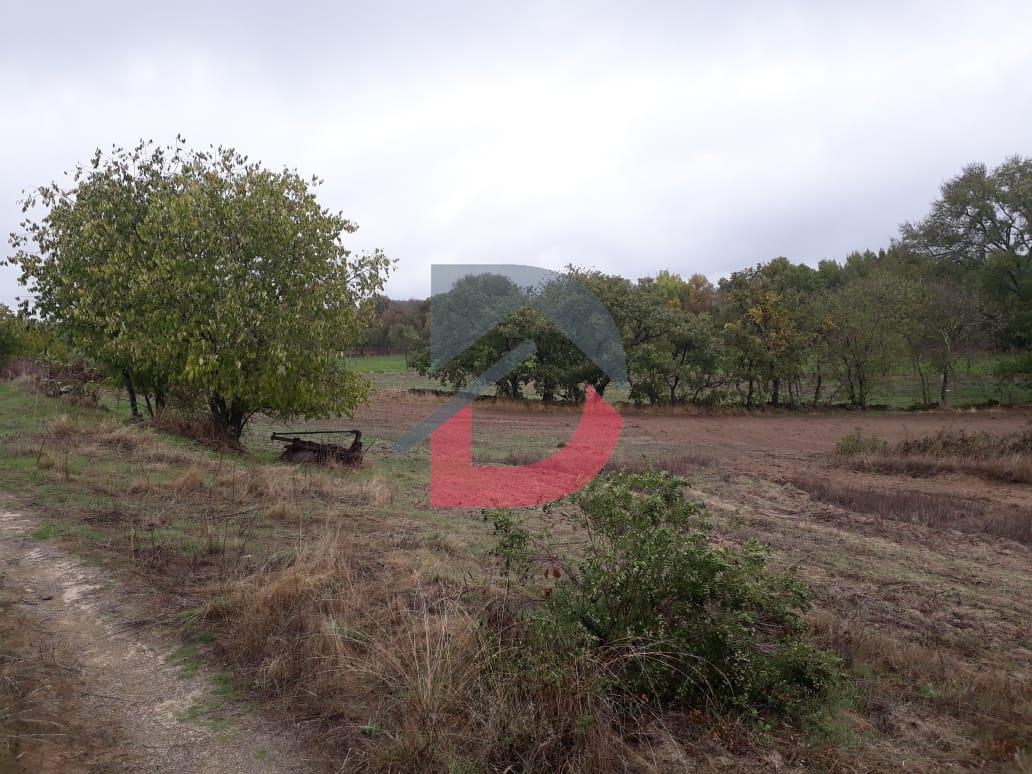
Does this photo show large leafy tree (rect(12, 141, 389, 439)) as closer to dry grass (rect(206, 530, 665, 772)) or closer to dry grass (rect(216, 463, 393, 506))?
dry grass (rect(216, 463, 393, 506))

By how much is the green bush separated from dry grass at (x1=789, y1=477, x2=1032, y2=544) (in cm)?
801

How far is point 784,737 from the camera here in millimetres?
4109

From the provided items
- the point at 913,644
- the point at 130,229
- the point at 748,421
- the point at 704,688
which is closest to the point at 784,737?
the point at 704,688

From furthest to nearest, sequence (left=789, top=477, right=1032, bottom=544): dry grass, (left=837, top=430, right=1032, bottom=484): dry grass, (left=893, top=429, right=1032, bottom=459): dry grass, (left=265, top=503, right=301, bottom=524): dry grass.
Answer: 1. (left=893, top=429, right=1032, bottom=459): dry grass
2. (left=837, top=430, right=1032, bottom=484): dry grass
3. (left=789, top=477, right=1032, bottom=544): dry grass
4. (left=265, top=503, right=301, bottom=524): dry grass

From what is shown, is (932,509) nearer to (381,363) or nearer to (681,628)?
(681,628)

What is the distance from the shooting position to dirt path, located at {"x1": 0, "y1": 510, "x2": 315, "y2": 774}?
3508 mm

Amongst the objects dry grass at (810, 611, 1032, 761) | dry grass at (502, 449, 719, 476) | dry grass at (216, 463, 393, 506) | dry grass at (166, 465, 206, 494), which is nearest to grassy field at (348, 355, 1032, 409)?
dry grass at (502, 449, 719, 476)

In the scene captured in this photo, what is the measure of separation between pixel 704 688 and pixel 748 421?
82.7ft

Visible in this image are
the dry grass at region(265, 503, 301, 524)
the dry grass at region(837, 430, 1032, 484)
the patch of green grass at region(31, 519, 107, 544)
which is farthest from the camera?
the dry grass at region(837, 430, 1032, 484)

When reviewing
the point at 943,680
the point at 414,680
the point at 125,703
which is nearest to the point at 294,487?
the point at 125,703

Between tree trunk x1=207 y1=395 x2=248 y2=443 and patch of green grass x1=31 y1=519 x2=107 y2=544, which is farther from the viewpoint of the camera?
tree trunk x1=207 y1=395 x2=248 y2=443

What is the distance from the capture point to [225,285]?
42.2 feet

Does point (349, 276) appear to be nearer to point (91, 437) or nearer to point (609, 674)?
point (91, 437)

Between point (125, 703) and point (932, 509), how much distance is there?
12.3 meters
